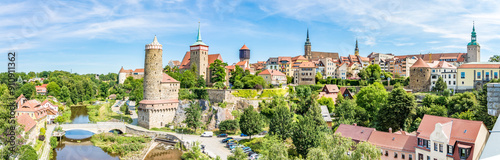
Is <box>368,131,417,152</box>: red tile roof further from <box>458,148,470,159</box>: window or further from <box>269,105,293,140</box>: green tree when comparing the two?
<box>269,105,293,140</box>: green tree

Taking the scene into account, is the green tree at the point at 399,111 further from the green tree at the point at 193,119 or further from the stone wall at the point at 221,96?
the green tree at the point at 193,119

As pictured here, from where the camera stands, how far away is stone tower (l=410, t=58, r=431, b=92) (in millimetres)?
56344

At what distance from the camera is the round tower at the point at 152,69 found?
149 feet

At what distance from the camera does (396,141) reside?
2773cm

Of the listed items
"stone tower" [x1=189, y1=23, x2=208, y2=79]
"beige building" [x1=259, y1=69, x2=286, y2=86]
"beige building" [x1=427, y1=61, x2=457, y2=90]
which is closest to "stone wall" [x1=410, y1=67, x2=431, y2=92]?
"beige building" [x1=427, y1=61, x2=457, y2=90]

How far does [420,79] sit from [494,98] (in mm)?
55942

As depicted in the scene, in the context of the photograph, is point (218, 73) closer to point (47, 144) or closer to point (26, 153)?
point (47, 144)

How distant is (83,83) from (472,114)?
85.9 metres

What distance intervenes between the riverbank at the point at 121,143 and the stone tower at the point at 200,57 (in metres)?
23.7

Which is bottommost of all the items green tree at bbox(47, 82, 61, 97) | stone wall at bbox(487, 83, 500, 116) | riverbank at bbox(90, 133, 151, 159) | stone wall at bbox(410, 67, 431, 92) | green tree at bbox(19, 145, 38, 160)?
riverbank at bbox(90, 133, 151, 159)

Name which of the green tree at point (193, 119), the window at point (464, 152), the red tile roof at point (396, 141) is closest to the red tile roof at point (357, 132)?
the red tile roof at point (396, 141)

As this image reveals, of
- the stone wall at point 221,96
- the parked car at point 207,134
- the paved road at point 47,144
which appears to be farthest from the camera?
the stone wall at point 221,96

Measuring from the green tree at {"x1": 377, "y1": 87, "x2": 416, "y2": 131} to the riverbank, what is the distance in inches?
1110

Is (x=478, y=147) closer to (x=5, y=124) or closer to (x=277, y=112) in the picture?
(x=277, y=112)
